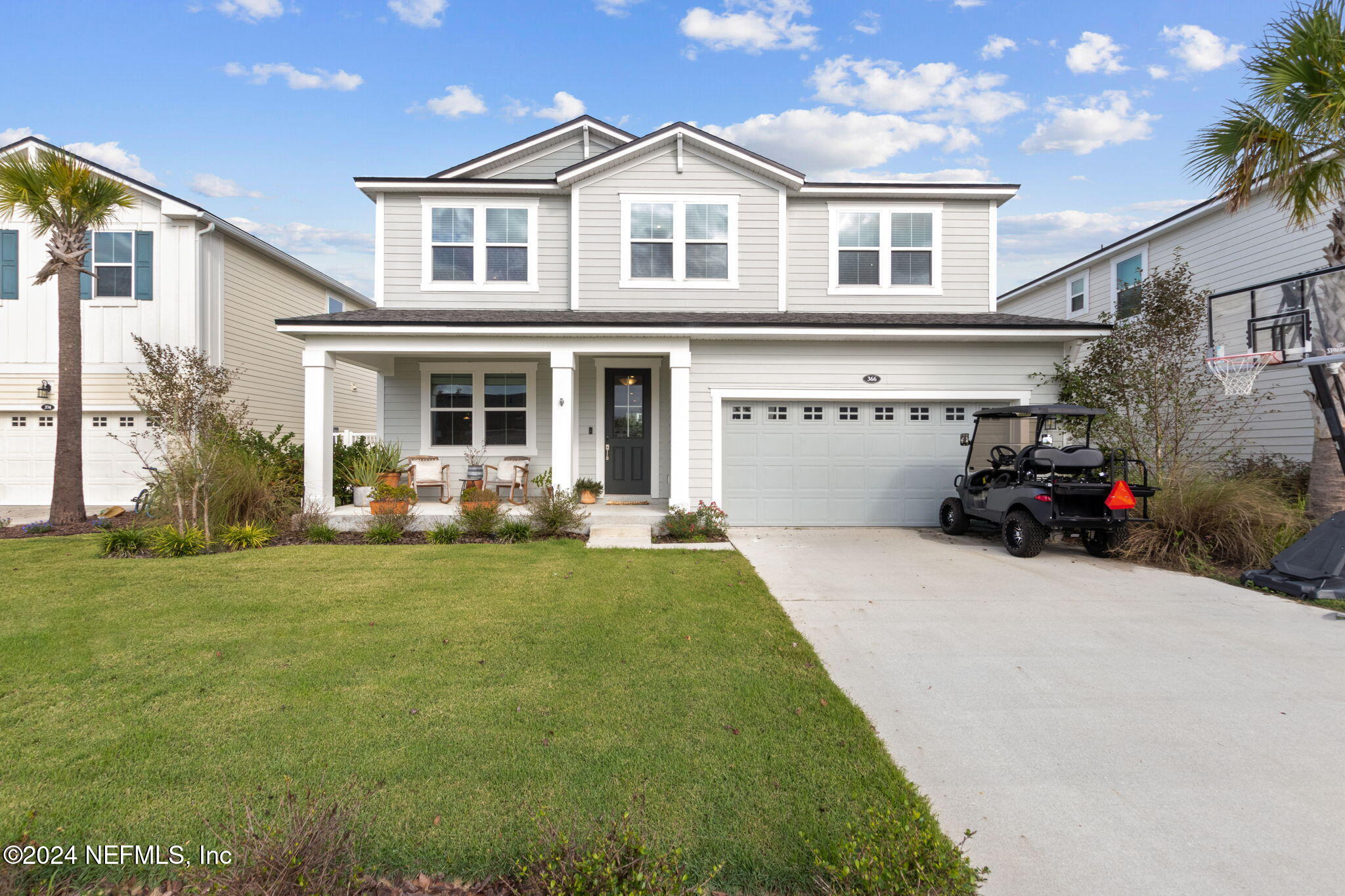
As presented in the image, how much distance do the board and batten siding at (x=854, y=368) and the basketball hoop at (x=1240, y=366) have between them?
2.78 m

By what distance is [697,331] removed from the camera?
10227 mm

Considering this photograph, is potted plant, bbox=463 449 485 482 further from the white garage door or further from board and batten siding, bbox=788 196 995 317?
the white garage door

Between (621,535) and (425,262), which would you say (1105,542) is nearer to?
(621,535)

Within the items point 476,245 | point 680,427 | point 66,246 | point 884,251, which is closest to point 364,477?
point 476,245

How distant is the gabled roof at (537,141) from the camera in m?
13.0

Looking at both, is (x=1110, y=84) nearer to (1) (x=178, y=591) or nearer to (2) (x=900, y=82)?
(2) (x=900, y=82)

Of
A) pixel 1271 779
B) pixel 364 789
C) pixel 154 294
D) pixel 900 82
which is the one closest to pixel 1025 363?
pixel 900 82

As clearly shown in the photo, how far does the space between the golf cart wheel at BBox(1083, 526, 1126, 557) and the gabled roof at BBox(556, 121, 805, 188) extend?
7372 mm

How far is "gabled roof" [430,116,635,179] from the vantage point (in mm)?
12992

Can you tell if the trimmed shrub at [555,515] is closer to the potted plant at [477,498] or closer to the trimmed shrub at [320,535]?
the potted plant at [477,498]

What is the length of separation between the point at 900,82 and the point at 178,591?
1633cm

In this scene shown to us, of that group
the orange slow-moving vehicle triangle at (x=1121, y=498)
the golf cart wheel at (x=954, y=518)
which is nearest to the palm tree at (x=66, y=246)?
the golf cart wheel at (x=954, y=518)

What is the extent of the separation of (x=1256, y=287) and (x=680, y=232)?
8.01 m

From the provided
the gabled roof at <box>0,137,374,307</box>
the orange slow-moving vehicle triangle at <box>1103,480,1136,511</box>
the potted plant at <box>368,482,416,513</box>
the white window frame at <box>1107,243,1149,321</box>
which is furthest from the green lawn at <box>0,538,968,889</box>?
the white window frame at <box>1107,243,1149,321</box>
